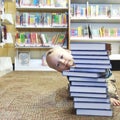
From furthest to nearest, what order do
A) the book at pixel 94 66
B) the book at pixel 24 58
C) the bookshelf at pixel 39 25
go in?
the book at pixel 24 58
the bookshelf at pixel 39 25
the book at pixel 94 66

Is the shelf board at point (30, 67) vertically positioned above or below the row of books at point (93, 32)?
below

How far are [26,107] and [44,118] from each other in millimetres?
286

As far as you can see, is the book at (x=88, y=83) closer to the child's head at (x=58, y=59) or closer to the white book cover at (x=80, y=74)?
the white book cover at (x=80, y=74)

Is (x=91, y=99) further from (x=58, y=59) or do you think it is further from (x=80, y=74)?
(x=58, y=59)

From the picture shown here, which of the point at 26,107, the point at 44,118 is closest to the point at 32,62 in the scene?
the point at 26,107

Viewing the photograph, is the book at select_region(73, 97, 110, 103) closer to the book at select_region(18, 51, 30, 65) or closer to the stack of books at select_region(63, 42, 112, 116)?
the stack of books at select_region(63, 42, 112, 116)

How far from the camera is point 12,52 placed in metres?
4.45

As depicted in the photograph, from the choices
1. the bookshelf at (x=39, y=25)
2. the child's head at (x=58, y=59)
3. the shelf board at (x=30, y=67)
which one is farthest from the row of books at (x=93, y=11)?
the child's head at (x=58, y=59)

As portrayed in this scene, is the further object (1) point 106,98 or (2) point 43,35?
(2) point 43,35

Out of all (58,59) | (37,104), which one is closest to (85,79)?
(58,59)

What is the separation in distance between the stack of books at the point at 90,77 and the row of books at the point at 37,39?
8.99 feet

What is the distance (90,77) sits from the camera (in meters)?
1.50

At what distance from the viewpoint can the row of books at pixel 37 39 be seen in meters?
4.21

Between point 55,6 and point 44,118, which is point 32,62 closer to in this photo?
point 55,6
